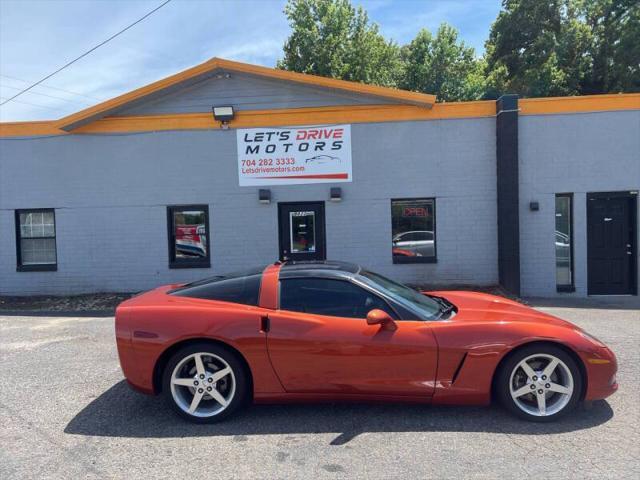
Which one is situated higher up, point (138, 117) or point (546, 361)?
point (138, 117)

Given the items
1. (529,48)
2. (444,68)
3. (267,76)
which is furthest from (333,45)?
(267,76)

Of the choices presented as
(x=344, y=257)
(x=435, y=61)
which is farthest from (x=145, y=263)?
(x=435, y=61)

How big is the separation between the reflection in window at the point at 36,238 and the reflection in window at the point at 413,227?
763cm

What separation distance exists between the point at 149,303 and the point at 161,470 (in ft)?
4.94

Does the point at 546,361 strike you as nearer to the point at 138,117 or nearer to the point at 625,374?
the point at 625,374

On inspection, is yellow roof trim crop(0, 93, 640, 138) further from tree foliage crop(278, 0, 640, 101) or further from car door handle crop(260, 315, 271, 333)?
tree foliage crop(278, 0, 640, 101)

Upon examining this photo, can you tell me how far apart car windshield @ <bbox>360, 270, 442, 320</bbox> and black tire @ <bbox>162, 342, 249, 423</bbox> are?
1.33m

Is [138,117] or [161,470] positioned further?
[138,117]

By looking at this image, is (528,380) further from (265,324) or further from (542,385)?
(265,324)

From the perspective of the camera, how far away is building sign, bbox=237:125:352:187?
10.5m

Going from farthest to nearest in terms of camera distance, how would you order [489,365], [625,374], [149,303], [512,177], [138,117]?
[138,117]
[512,177]
[625,374]
[149,303]
[489,365]

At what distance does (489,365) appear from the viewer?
3869 mm

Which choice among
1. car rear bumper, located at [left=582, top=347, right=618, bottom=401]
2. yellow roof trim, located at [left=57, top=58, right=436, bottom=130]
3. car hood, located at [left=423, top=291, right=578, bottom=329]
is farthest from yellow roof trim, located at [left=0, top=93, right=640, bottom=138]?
car rear bumper, located at [left=582, top=347, right=618, bottom=401]

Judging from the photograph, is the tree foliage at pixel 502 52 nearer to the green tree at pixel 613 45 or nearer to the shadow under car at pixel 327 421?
the green tree at pixel 613 45
